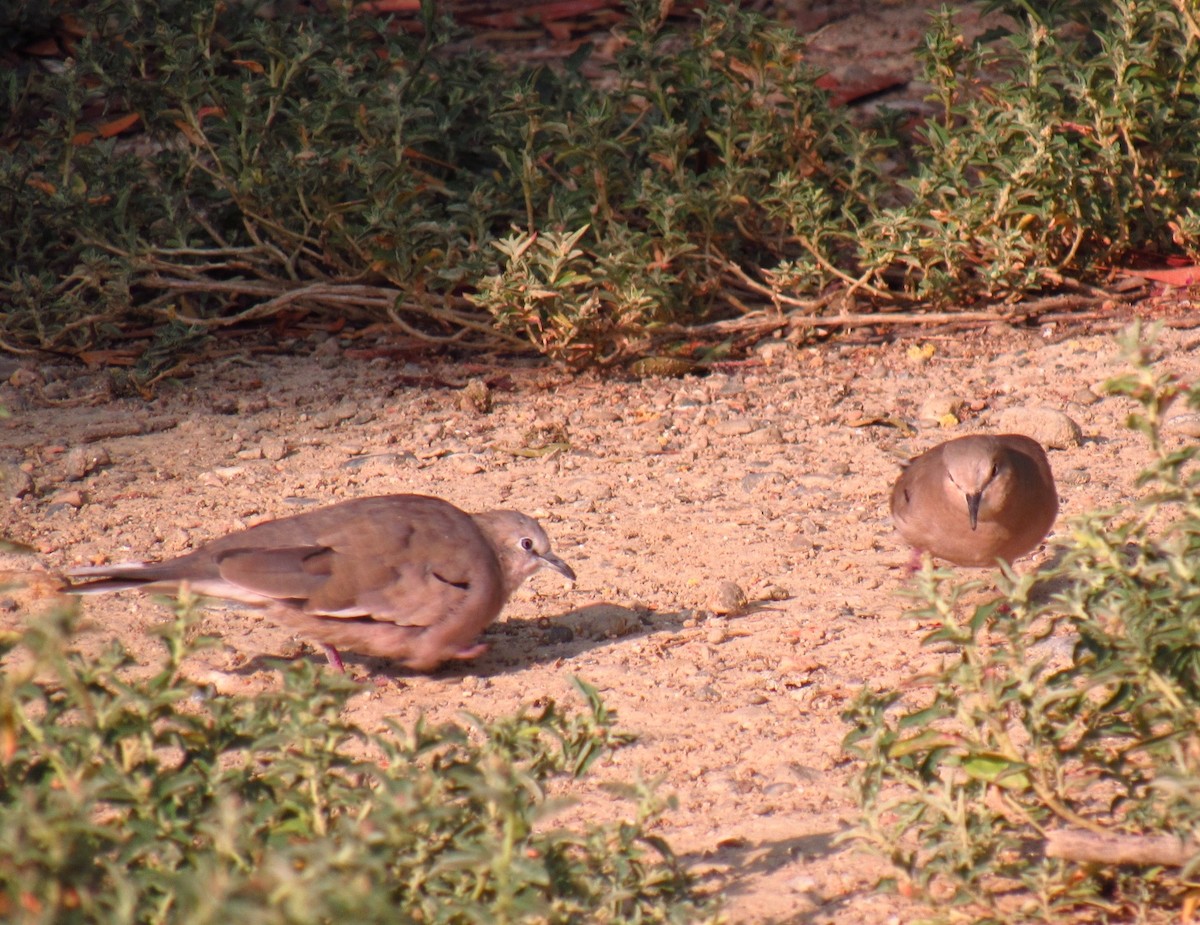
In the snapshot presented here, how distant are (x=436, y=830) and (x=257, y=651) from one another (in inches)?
88.2

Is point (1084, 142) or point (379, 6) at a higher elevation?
point (379, 6)

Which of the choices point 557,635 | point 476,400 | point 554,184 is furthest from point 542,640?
point 554,184

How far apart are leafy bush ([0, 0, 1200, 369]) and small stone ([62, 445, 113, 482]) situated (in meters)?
0.96

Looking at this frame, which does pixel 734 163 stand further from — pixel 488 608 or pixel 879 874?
pixel 879 874

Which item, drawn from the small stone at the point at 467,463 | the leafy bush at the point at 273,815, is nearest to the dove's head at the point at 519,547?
the small stone at the point at 467,463

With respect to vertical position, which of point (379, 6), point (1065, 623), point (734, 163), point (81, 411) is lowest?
point (1065, 623)

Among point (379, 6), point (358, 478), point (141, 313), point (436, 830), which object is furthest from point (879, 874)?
point (379, 6)

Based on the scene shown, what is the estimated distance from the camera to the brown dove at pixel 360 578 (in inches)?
184

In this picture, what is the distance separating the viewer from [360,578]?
186 inches

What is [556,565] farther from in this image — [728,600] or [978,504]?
[978,504]

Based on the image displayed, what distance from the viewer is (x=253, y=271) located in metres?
7.57

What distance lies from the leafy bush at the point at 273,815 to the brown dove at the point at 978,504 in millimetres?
2434

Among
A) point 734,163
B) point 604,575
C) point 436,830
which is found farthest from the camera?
point 734,163

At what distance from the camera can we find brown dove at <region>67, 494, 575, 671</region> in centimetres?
468
